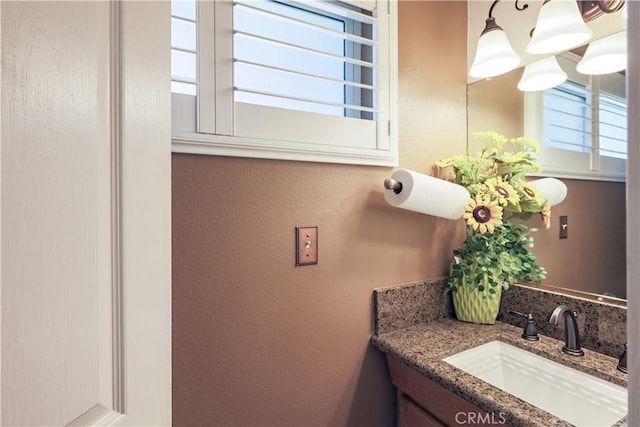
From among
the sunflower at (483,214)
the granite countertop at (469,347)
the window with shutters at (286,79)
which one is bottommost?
the granite countertop at (469,347)

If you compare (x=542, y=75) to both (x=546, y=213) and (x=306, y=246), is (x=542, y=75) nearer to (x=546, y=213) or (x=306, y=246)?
(x=546, y=213)

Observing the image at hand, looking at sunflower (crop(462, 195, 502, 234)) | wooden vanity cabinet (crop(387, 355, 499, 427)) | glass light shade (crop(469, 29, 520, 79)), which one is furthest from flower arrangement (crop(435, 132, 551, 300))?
wooden vanity cabinet (crop(387, 355, 499, 427))

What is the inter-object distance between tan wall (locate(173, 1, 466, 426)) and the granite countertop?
0.53 feet

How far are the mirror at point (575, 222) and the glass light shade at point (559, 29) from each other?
157 millimetres

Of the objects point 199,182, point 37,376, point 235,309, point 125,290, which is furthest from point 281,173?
point 37,376

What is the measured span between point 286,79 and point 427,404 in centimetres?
107

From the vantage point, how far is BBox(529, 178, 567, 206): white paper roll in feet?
3.92

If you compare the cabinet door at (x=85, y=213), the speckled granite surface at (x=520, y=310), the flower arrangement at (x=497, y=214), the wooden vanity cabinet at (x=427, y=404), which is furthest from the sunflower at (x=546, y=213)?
the cabinet door at (x=85, y=213)

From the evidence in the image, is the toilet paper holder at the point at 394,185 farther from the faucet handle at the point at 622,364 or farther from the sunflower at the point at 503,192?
the faucet handle at the point at 622,364

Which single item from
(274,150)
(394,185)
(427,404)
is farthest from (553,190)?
(274,150)

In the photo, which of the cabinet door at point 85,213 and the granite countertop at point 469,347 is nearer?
the cabinet door at point 85,213

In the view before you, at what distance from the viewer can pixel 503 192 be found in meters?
1.17

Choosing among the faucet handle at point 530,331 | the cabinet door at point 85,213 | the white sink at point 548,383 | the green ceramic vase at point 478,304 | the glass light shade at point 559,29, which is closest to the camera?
the cabinet door at point 85,213

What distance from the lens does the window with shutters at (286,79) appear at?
0.88 metres
